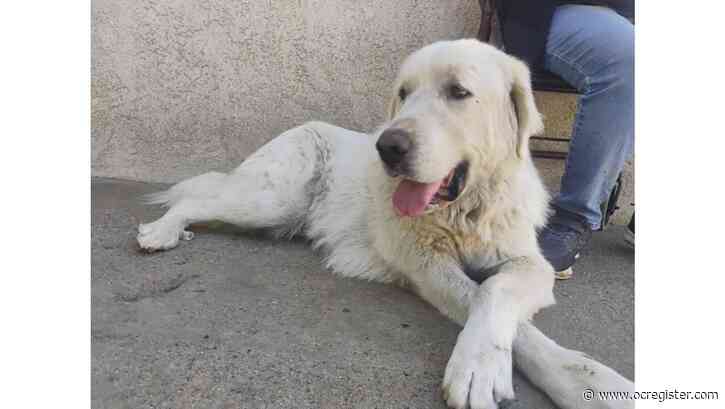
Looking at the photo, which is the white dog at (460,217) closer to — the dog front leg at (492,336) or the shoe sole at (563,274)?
the dog front leg at (492,336)

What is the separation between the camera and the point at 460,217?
2.12 m

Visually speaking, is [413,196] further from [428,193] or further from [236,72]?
[236,72]

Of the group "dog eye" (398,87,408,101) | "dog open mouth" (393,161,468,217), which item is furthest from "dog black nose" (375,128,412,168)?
"dog eye" (398,87,408,101)

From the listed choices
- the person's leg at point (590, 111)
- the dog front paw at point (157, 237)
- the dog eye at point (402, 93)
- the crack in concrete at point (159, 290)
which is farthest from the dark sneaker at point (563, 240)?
the dog front paw at point (157, 237)

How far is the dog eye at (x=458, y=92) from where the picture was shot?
6.57ft

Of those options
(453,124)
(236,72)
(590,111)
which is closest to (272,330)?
(453,124)

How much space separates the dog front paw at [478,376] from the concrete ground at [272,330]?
0.21ft

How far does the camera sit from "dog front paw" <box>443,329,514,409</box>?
1.46 metres

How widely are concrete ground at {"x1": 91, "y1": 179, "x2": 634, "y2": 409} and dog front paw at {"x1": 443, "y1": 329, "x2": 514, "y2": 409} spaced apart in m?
0.06

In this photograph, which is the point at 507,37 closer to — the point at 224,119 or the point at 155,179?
the point at 224,119

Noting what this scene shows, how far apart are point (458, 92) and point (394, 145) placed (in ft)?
1.40

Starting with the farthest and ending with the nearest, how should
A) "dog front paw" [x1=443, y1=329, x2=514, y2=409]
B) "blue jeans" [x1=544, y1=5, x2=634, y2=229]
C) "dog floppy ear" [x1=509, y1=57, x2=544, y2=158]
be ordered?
"blue jeans" [x1=544, y1=5, x2=634, y2=229], "dog floppy ear" [x1=509, y1=57, x2=544, y2=158], "dog front paw" [x1=443, y1=329, x2=514, y2=409]

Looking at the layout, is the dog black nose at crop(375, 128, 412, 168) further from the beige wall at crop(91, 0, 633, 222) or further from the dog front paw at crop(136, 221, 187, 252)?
the beige wall at crop(91, 0, 633, 222)

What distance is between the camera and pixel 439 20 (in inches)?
138
